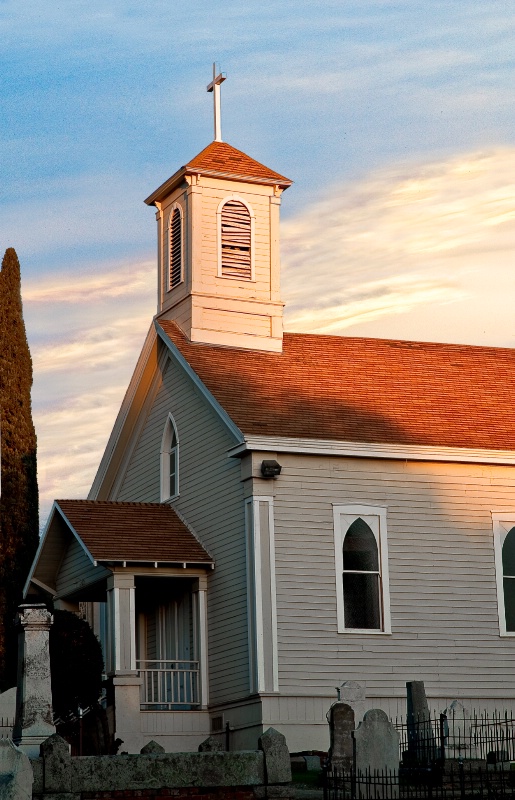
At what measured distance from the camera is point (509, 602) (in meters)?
26.8

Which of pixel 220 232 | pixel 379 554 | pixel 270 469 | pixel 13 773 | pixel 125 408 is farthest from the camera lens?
pixel 125 408

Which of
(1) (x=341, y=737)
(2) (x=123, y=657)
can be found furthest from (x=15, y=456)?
(1) (x=341, y=737)

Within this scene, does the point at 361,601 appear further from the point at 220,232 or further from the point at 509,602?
the point at 220,232

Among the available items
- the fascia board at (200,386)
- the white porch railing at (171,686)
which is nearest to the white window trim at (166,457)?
the fascia board at (200,386)

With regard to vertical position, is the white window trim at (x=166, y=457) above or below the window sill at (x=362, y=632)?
above

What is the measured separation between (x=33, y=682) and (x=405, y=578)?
8.78 m

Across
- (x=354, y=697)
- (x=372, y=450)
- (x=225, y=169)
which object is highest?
(x=225, y=169)

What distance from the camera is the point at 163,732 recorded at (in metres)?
25.6

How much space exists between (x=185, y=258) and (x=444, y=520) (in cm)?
825

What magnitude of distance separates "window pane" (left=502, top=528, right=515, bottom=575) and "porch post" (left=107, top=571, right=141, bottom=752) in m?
7.07

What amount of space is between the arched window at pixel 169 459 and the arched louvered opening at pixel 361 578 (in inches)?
194

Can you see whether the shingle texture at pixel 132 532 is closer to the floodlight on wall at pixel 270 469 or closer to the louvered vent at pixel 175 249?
the floodlight on wall at pixel 270 469

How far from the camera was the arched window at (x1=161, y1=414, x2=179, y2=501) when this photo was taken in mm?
29594

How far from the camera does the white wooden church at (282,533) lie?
25.1m
